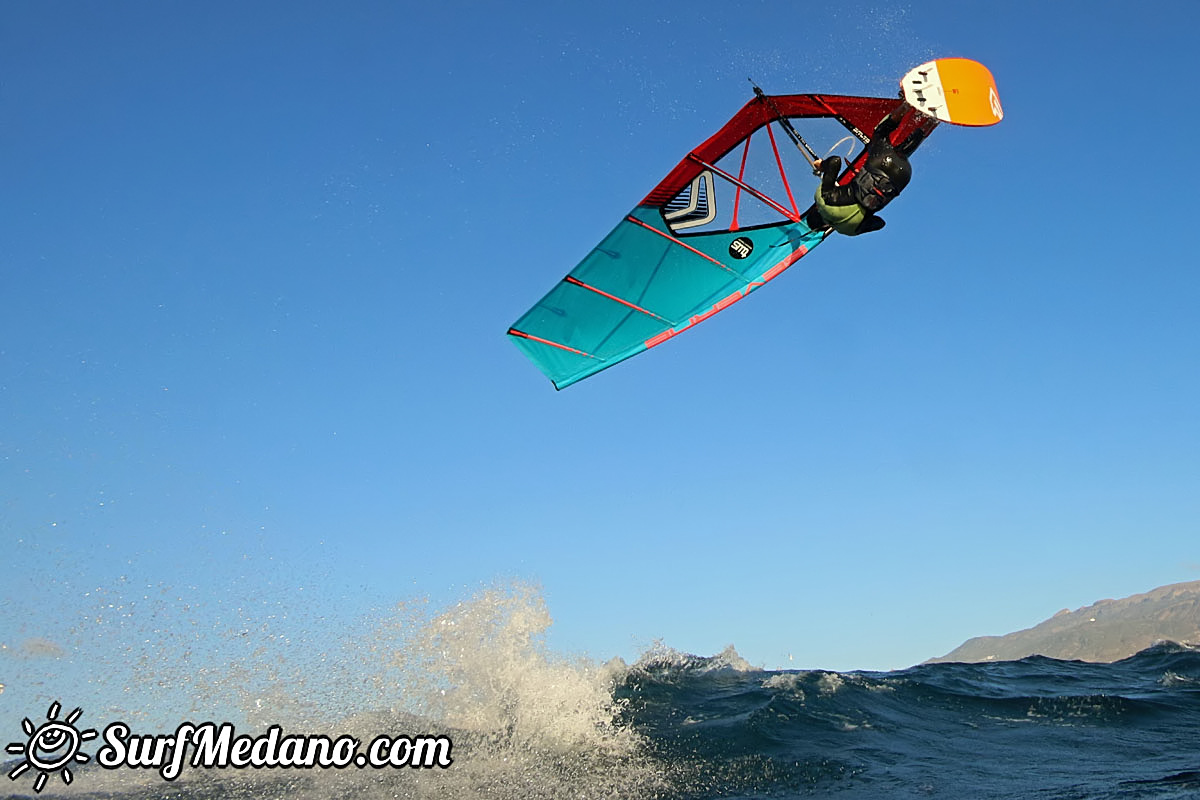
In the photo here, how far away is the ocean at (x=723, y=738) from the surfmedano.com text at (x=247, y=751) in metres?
0.08

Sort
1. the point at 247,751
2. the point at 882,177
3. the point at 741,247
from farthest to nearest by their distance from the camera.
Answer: the point at 741,247 < the point at 882,177 < the point at 247,751

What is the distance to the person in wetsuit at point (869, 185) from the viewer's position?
6250mm

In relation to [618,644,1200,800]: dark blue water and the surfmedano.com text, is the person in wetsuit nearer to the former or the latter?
[618,644,1200,800]: dark blue water

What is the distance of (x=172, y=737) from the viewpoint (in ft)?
18.1

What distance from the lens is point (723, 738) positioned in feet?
21.7

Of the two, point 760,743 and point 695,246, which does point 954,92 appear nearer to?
point 695,246

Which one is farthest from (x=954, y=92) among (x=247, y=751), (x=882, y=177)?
(x=247, y=751)

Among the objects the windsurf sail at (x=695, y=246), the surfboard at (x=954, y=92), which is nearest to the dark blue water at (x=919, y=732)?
the windsurf sail at (x=695, y=246)

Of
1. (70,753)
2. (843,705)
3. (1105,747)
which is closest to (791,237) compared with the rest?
(843,705)

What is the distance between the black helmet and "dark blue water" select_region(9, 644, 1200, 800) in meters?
4.23

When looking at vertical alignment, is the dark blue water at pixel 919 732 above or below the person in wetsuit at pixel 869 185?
below

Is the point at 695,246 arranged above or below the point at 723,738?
above

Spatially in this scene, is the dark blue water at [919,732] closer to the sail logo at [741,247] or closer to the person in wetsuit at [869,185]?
the person in wetsuit at [869,185]

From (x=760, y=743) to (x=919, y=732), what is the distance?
191 cm
